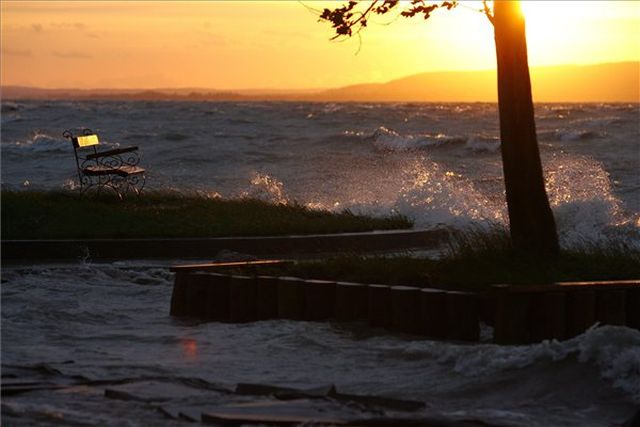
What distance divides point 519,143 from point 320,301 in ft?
9.58

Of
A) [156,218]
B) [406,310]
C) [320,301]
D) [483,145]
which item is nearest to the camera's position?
[406,310]

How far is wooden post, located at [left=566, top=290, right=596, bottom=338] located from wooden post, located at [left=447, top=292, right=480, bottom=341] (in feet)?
2.75

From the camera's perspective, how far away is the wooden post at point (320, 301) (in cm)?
1316

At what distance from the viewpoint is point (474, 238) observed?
15484mm

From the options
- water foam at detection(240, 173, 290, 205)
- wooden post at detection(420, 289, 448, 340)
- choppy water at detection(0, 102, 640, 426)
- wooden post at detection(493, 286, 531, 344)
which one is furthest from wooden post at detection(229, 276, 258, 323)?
water foam at detection(240, 173, 290, 205)

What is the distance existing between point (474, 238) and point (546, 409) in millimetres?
5867

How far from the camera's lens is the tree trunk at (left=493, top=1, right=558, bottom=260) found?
46.4 feet

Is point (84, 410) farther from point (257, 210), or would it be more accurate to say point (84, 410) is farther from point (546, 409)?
point (257, 210)

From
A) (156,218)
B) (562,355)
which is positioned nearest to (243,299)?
(562,355)

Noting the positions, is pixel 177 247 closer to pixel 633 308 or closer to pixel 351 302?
pixel 351 302

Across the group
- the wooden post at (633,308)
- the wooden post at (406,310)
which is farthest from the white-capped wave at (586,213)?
the wooden post at (406,310)

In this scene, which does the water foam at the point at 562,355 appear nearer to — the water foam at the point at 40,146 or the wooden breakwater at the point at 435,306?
the wooden breakwater at the point at 435,306

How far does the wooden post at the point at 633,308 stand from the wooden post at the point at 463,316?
1.47 metres

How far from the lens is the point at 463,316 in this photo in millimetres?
12133
